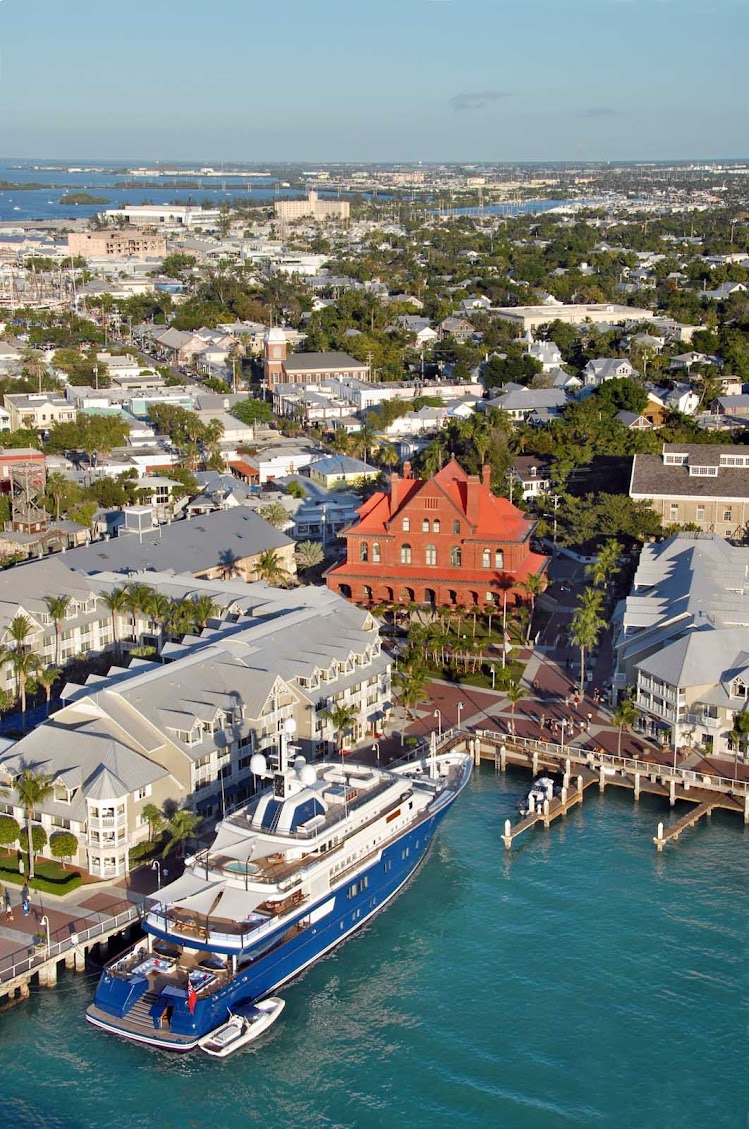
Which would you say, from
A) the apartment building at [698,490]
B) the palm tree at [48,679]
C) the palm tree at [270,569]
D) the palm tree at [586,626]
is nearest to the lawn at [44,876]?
the palm tree at [48,679]

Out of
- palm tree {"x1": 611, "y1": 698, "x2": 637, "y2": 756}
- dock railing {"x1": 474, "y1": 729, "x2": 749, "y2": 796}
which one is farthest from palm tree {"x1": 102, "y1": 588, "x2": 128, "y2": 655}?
palm tree {"x1": 611, "y1": 698, "x2": 637, "y2": 756}

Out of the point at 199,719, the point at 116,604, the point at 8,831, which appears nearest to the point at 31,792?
the point at 8,831

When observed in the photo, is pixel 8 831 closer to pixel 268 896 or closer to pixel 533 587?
pixel 268 896

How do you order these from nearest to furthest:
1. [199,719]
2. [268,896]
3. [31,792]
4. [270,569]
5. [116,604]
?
1. [268,896]
2. [31,792]
3. [199,719]
4. [116,604]
5. [270,569]

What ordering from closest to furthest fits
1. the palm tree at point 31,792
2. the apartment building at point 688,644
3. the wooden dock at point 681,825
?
the palm tree at point 31,792 < the wooden dock at point 681,825 < the apartment building at point 688,644

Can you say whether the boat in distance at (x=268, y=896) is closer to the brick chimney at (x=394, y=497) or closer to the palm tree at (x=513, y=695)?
the palm tree at (x=513, y=695)

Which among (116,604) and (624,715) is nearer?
(624,715)
